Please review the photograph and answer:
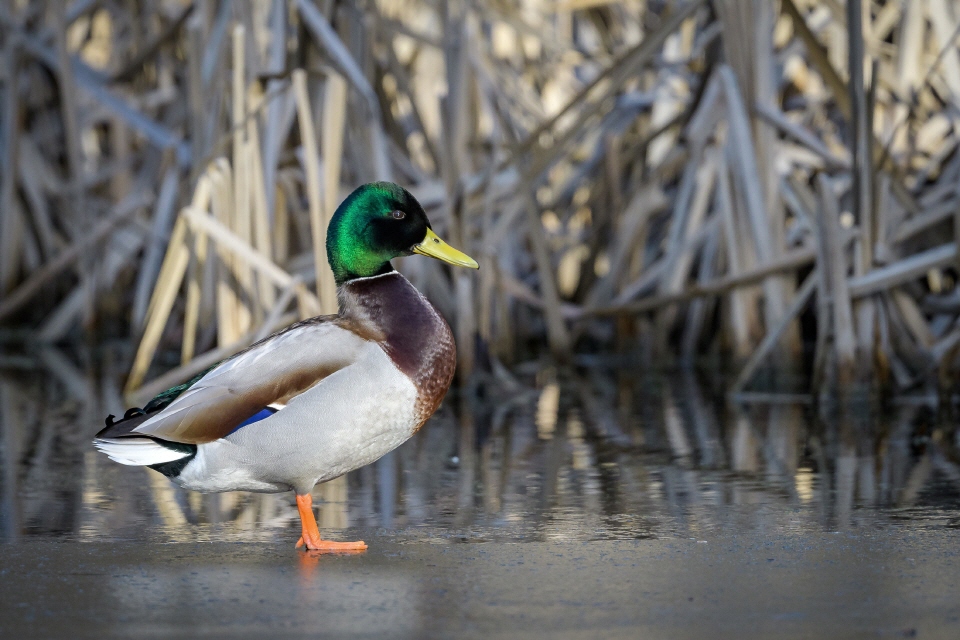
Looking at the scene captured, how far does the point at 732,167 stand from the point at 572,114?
317cm

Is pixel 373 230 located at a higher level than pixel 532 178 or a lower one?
lower

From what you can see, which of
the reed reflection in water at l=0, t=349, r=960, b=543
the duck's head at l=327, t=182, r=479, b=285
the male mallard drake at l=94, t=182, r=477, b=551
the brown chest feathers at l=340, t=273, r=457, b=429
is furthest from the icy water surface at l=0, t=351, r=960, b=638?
the duck's head at l=327, t=182, r=479, b=285

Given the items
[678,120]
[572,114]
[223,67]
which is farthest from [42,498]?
[572,114]

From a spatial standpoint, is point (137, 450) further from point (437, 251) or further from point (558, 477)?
point (558, 477)

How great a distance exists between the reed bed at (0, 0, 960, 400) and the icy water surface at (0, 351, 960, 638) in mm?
779

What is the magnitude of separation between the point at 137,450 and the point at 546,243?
4.43 meters

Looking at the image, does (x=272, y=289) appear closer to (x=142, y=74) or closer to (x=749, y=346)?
(x=749, y=346)

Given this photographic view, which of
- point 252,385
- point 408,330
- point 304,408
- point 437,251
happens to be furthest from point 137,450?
point 437,251

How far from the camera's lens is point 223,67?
23.2 feet

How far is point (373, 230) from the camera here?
3.90 m

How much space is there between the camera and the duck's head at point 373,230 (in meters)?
3.88

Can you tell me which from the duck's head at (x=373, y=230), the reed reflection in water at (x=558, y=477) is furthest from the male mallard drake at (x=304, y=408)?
the reed reflection in water at (x=558, y=477)

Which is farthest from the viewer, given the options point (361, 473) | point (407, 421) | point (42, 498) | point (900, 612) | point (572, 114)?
point (572, 114)

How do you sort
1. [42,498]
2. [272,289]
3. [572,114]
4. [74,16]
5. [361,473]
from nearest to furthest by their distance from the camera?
[42,498] < [361,473] < [272,289] < [74,16] < [572,114]
